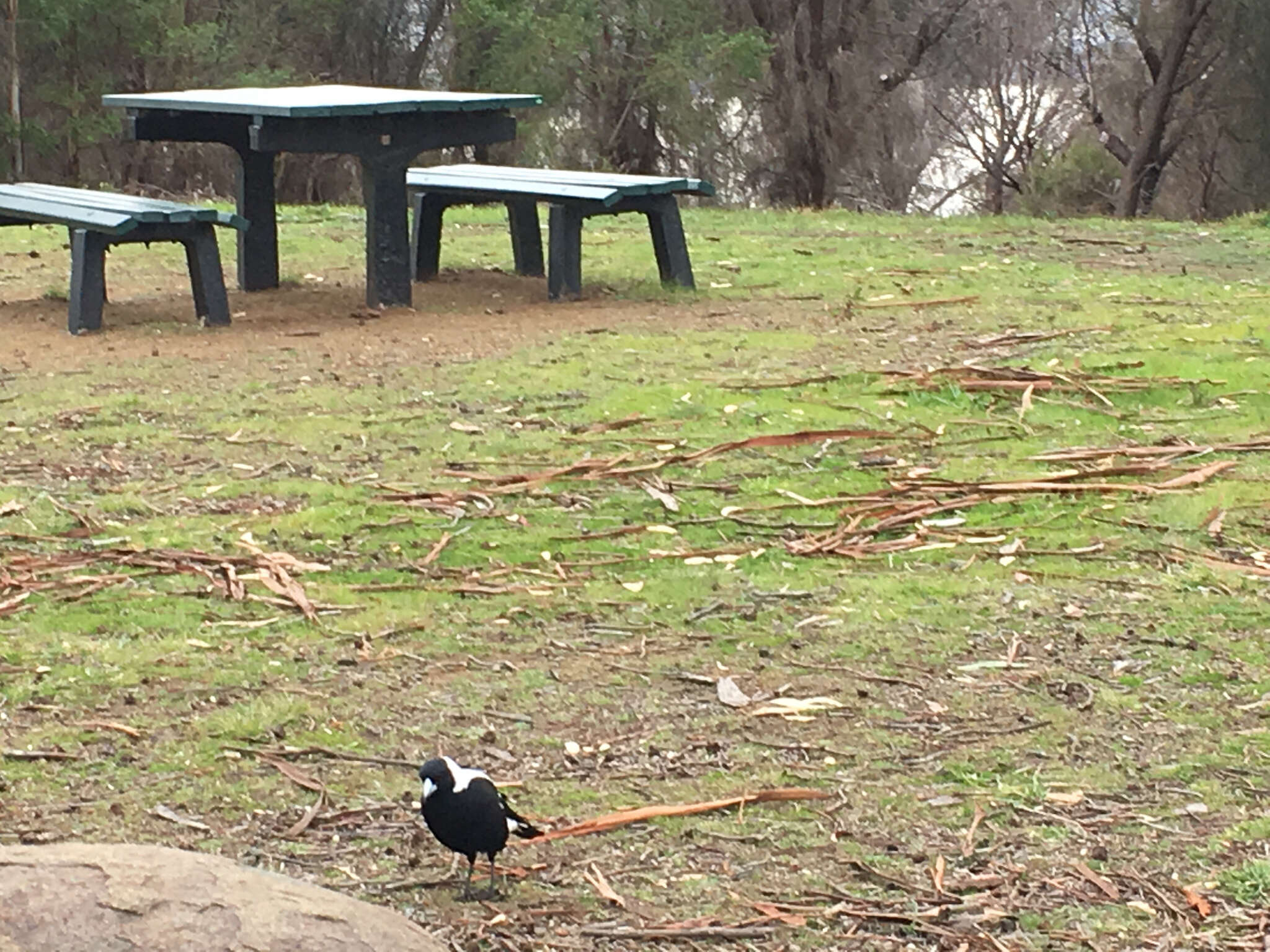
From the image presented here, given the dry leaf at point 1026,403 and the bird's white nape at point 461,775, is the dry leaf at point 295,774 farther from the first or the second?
the dry leaf at point 1026,403

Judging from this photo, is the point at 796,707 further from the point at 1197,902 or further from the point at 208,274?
the point at 208,274

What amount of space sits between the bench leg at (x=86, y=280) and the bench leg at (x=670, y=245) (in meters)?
2.76

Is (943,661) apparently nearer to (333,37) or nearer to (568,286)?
(568,286)

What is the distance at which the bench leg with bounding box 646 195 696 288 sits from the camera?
9.19m

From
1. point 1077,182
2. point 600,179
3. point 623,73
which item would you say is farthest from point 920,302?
point 1077,182

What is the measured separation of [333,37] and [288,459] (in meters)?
A: 21.7

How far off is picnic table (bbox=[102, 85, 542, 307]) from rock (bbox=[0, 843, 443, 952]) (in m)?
6.06

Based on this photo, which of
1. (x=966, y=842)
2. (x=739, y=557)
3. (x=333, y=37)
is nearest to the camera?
(x=966, y=842)

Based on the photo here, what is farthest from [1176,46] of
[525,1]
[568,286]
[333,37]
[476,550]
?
[476,550]

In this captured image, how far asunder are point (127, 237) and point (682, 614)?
4.85 metres

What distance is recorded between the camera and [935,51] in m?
28.1

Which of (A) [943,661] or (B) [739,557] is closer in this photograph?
(A) [943,661]

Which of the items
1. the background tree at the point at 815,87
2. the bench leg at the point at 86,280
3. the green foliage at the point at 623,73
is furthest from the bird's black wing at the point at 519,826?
the background tree at the point at 815,87

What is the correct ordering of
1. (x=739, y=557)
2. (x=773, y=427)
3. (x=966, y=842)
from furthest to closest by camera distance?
(x=773, y=427) < (x=739, y=557) < (x=966, y=842)
